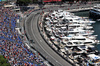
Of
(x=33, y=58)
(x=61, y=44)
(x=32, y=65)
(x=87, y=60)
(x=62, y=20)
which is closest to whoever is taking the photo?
(x=32, y=65)

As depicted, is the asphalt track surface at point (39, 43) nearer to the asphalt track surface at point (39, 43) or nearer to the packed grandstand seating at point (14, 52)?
the asphalt track surface at point (39, 43)

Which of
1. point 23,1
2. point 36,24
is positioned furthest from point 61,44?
point 23,1

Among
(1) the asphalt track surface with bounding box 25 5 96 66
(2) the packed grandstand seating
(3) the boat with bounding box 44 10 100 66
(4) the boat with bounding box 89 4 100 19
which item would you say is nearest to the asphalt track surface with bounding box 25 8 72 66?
(1) the asphalt track surface with bounding box 25 5 96 66

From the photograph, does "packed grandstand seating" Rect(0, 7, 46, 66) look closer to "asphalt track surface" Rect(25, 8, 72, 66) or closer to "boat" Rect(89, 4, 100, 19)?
"asphalt track surface" Rect(25, 8, 72, 66)

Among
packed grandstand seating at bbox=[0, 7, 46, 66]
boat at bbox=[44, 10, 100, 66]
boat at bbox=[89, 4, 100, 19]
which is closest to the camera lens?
packed grandstand seating at bbox=[0, 7, 46, 66]

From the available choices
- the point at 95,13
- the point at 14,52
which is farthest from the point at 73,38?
the point at 95,13

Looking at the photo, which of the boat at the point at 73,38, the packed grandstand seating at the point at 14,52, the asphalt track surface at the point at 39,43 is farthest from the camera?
the boat at the point at 73,38

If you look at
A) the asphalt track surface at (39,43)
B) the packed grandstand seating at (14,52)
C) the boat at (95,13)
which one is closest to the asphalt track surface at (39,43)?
the asphalt track surface at (39,43)

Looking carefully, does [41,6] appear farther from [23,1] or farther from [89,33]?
[89,33]
